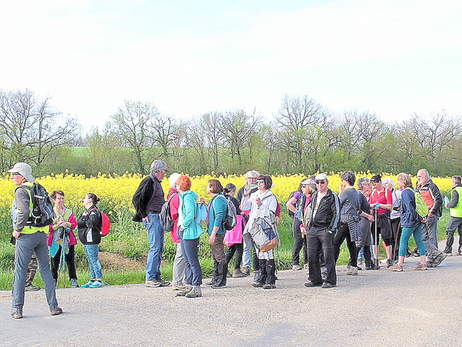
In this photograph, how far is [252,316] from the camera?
795 cm

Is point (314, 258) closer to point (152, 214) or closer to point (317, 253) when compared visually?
point (317, 253)

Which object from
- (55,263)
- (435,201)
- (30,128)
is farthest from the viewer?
(30,128)

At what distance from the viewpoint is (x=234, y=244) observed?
1173 centimetres

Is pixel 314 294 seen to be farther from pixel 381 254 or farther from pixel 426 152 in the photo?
pixel 426 152

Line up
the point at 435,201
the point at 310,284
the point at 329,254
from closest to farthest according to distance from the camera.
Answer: the point at 329,254
the point at 310,284
the point at 435,201

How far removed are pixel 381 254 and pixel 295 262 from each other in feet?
11.6

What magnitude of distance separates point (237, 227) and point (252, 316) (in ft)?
13.1

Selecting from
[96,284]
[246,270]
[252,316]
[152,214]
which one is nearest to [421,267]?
[246,270]

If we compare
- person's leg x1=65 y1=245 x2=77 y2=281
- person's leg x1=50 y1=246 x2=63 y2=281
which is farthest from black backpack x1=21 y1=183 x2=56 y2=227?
person's leg x1=65 y1=245 x2=77 y2=281

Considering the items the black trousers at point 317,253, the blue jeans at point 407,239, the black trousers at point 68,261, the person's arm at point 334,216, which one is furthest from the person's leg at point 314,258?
the black trousers at point 68,261

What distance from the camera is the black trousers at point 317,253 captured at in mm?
10164

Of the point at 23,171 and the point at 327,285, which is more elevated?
the point at 23,171

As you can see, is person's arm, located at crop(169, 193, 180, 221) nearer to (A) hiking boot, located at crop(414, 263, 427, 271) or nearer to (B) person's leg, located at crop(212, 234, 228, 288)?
(B) person's leg, located at crop(212, 234, 228, 288)

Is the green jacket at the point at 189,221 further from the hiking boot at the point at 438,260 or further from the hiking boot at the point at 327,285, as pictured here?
the hiking boot at the point at 438,260
